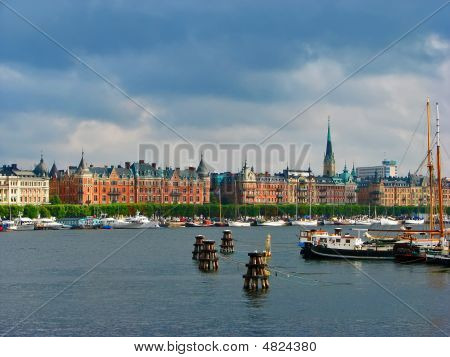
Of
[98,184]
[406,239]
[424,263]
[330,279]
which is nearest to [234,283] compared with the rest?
[330,279]

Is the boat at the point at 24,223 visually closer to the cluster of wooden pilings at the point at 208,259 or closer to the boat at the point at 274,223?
the boat at the point at 274,223

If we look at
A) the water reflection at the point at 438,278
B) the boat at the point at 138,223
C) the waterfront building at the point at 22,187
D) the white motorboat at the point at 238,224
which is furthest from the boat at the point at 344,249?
the waterfront building at the point at 22,187

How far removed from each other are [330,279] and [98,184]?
435 ft

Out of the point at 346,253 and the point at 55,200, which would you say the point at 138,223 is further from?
the point at 346,253

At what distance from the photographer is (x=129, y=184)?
18588 cm

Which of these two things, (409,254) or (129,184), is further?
(129,184)

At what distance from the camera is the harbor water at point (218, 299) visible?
3569 centimetres

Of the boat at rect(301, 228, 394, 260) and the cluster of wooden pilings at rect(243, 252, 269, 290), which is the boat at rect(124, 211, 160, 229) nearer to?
the boat at rect(301, 228, 394, 260)

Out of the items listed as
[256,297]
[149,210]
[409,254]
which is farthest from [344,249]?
[149,210]

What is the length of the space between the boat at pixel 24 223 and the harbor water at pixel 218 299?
77.7 metres

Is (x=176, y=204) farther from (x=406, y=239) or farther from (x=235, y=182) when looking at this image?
(x=406, y=239)

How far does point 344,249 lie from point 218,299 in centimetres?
2899

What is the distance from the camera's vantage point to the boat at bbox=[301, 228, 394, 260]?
69.2 m
